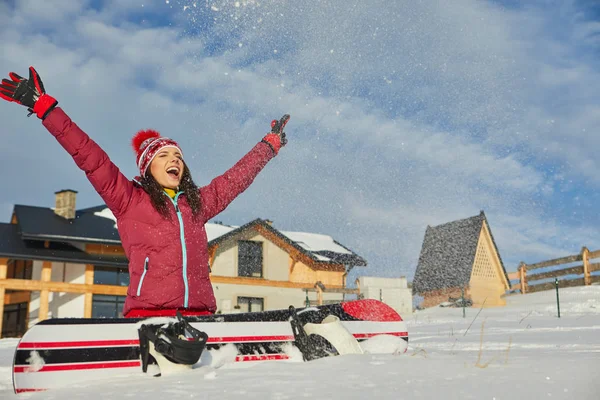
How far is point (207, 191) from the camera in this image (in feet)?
15.8

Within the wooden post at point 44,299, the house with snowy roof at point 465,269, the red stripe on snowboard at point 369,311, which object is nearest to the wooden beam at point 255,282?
the house with snowy roof at point 465,269

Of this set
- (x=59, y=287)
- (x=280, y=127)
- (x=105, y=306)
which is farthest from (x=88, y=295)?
(x=280, y=127)

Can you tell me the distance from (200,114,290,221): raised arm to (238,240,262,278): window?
66.1 feet

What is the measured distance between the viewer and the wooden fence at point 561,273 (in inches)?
823

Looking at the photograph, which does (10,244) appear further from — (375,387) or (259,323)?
→ (375,387)

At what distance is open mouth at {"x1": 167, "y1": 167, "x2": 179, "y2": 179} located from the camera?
4.58 meters

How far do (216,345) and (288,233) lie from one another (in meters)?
A: 25.5

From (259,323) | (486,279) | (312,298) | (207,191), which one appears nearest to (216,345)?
(259,323)

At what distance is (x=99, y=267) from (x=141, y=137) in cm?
2022

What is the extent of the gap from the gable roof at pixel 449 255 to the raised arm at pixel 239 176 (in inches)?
855

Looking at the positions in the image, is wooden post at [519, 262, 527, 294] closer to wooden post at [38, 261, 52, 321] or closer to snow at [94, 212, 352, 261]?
snow at [94, 212, 352, 261]


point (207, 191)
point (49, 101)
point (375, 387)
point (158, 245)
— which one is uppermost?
point (49, 101)

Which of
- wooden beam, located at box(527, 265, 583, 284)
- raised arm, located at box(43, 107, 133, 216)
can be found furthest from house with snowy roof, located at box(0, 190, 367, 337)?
raised arm, located at box(43, 107, 133, 216)

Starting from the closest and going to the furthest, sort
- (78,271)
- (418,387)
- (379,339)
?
A: (418,387) < (379,339) < (78,271)
